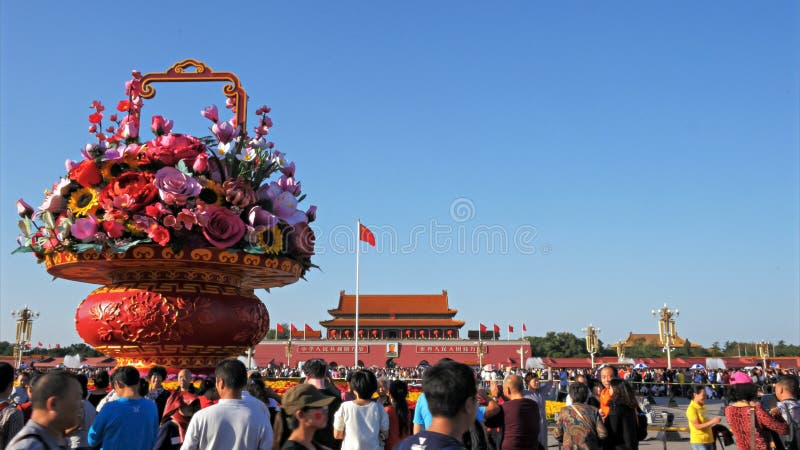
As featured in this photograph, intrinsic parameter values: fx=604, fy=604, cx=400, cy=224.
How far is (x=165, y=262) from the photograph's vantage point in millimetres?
5000

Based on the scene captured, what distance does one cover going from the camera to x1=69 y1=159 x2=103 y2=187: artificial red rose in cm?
521

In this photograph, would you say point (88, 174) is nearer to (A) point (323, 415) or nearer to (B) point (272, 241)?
(B) point (272, 241)

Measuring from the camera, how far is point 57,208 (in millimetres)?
5324

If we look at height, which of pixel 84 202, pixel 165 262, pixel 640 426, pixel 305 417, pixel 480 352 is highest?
pixel 84 202

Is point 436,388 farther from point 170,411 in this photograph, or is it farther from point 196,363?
point 196,363

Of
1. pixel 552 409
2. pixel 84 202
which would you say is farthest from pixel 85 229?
pixel 552 409

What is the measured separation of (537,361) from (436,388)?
3032 cm

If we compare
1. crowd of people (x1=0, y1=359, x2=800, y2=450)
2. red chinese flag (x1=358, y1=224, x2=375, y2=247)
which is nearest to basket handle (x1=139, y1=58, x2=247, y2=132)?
crowd of people (x1=0, y1=359, x2=800, y2=450)

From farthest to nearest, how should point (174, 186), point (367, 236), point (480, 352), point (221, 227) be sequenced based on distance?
1. point (480, 352)
2. point (367, 236)
3. point (221, 227)
4. point (174, 186)

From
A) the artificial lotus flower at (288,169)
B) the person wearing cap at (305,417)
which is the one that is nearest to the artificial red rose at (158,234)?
the artificial lotus flower at (288,169)

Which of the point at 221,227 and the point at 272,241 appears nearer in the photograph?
the point at 221,227

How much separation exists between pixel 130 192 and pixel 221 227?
0.82 m

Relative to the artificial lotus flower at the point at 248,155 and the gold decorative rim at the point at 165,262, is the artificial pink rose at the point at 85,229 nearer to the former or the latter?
the gold decorative rim at the point at 165,262

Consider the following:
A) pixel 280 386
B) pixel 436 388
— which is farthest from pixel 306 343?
pixel 436 388
